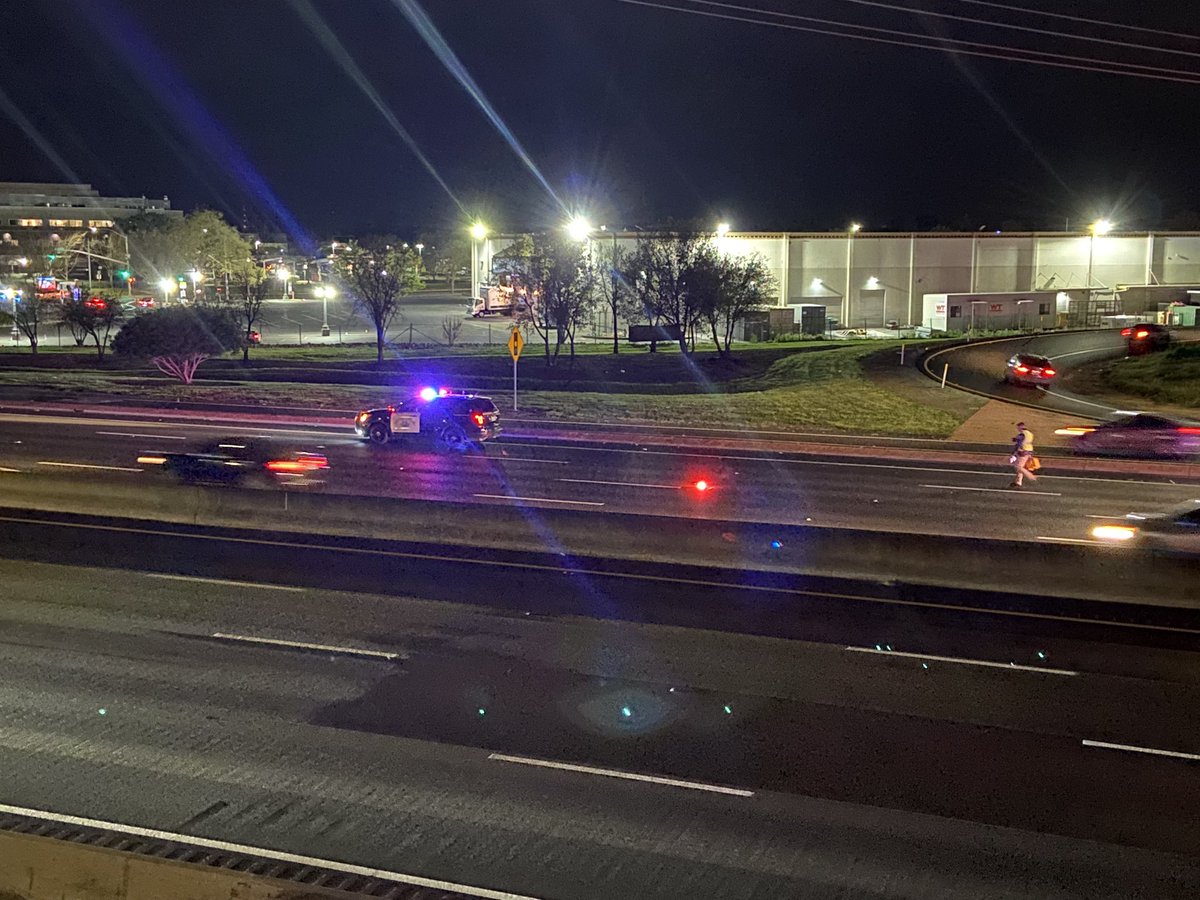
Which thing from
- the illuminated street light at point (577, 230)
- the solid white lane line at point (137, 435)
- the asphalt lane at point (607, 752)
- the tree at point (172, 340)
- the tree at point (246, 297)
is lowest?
the asphalt lane at point (607, 752)

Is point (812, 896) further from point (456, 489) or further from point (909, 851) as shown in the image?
point (456, 489)

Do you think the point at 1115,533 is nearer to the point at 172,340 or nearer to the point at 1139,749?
the point at 1139,749

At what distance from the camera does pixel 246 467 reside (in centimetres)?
2086

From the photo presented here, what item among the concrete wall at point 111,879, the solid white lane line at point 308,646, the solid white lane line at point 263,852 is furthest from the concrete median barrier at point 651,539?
the concrete wall at point 111,879

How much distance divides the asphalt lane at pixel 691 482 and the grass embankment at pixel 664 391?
6.15 meters

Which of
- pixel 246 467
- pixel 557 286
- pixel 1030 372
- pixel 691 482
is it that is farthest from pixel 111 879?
pixel 557 286

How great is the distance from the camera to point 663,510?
20.2 metres

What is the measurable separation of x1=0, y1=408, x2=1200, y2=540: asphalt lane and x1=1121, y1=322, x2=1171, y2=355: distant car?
26.1 meters

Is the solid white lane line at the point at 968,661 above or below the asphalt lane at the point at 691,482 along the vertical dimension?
below

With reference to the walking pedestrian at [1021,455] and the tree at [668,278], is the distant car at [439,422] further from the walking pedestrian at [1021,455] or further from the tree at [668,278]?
the tree at [668,278]

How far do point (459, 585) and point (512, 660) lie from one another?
3.07 metres

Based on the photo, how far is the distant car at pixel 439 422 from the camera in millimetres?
26344

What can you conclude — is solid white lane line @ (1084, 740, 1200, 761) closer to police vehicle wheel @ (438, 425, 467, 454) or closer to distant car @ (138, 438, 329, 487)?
distant car @ (138, 438, 329, 487)

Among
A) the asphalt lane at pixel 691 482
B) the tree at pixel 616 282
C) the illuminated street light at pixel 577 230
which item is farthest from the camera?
the illuminated street light at pixel 577 230
